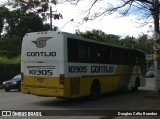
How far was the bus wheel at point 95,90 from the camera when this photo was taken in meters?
21.1

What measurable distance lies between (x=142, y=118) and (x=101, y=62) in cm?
873

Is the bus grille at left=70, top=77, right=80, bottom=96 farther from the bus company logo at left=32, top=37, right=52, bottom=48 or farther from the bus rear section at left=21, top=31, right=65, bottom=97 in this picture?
the bus company logo at left=32, top=37, right=52, bottom=48

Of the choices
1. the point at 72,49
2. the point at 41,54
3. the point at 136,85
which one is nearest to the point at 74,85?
the point at 72,49

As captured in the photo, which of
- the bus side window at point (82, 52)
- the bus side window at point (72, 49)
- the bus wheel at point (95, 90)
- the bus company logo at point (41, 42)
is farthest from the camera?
the bus wheel at point (95, 90)

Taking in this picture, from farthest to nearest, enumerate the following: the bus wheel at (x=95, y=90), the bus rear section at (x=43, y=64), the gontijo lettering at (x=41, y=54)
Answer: the bus wheel at (x=95, y=90) → the gontijo lettering at (x=41, y=54) → the bus rear section at (x=43, y=64)

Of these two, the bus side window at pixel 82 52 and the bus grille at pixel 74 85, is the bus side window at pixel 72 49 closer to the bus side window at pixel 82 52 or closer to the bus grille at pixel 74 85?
the bus side window at pixel 82 52

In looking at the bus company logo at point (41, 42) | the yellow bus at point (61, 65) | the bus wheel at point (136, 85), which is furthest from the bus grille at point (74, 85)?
the bus wheel at point (136, 85)

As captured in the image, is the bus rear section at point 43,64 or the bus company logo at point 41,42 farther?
the bus company logo at point 41,42

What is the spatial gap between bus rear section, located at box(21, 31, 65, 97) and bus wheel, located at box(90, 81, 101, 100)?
3.16 meters

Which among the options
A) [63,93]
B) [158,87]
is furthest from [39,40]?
[158,87]

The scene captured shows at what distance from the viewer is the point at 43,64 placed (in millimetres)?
18828

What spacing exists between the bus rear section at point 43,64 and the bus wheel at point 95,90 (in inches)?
124

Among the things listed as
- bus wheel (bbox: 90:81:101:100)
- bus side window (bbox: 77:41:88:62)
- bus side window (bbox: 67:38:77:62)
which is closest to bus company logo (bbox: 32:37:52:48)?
bus side window (bbox: 67:38:77:62)

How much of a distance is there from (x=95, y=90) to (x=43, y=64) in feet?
12.5
